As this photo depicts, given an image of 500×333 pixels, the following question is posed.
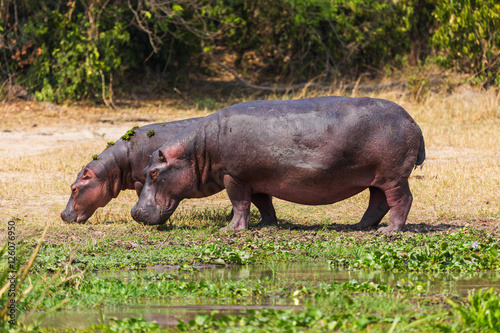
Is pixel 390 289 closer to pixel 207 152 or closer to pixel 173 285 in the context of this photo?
pixel 173 285

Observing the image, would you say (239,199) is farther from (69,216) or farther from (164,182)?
(69,216)

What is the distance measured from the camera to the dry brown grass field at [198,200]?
888 cm

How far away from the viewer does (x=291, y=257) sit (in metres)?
6.61

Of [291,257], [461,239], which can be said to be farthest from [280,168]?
[461,239]

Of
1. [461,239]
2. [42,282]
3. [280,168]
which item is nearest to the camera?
[42,282]

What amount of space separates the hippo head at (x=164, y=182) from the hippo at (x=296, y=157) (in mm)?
11

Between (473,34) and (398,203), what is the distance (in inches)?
366

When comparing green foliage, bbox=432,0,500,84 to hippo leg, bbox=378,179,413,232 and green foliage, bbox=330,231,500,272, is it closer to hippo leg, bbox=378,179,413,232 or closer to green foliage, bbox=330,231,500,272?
hippo leg, bbox=378,179,413,232

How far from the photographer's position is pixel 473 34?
15.8m

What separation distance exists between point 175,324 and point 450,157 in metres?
8.99

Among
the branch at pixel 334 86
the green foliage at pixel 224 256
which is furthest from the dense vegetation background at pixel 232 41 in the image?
the green foliage at pixel 224 256

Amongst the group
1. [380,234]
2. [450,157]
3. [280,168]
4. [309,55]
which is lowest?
[309,55]

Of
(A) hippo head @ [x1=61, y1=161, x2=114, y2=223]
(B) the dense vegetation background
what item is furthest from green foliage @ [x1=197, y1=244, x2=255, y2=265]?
(B) the dense vegetation background

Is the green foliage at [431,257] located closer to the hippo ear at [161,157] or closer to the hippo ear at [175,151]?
the hippo ear at [175,151]
